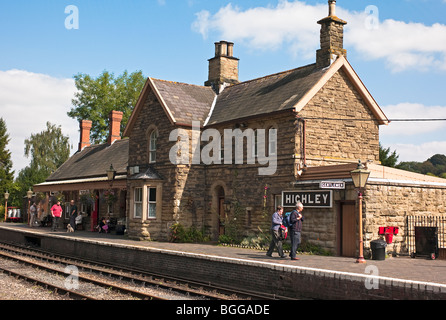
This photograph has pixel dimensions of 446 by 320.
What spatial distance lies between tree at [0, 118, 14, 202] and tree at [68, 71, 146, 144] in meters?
10.00

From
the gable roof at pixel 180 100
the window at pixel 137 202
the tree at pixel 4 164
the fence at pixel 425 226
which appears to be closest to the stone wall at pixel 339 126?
the fence at pixel 425 226

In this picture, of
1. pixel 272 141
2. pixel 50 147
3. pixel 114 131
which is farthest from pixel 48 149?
pixel 272 141

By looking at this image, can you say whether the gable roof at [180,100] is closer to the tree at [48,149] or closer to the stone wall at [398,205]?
the stone wall at [398,205]

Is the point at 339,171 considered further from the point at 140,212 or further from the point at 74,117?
the point at 74,117

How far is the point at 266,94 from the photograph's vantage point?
2102 centimetres

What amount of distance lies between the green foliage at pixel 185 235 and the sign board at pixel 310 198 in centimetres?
529

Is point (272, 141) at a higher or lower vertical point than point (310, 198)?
higher

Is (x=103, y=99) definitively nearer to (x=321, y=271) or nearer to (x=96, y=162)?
(x=96, y=162)

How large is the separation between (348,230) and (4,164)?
4799 cm

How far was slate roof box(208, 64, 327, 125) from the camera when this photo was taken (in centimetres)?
1916

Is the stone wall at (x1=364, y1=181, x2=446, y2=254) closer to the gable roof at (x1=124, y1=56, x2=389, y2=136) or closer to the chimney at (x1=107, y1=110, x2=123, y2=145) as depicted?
the gable roof at (x1=124, y1=56, x2=389, y2=136)

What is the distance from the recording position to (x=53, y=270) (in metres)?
16.3

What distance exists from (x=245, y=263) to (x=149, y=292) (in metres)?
2.61

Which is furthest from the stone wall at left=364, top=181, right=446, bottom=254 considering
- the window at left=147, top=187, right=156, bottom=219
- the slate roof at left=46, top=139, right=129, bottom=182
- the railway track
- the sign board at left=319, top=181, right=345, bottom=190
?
the slate roof at left=46, top=139, right=129, bottom=182
